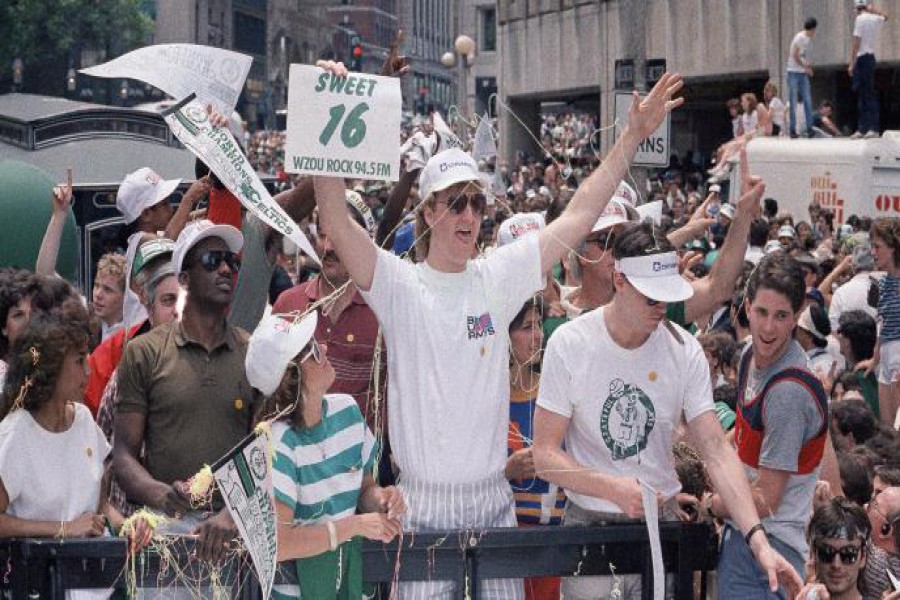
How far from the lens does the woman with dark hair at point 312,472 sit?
186 inches

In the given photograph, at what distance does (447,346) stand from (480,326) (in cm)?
16

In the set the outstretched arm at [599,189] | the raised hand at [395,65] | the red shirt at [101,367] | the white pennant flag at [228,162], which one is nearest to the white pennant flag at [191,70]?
the white pennant flag at [228,162]

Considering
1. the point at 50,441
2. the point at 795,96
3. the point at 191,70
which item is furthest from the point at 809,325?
the point at 795,96

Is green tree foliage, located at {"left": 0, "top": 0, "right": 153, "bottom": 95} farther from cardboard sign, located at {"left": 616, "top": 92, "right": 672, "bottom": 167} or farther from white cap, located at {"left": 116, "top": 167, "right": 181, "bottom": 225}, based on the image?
white cap, located at {"left": 116, "top": 167, "right": 181, "bottom": 225}

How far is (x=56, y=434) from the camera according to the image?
5.19m

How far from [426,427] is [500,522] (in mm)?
431

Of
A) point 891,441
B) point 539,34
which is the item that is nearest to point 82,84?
point 539,34

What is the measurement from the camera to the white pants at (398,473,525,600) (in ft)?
16.4

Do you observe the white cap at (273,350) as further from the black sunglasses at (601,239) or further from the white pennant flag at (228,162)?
the black sunglasses at (601,239)

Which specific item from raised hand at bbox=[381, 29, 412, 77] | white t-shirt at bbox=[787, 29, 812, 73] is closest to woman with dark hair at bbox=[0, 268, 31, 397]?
raised hand at bbox=[381, 29, 412, 77]

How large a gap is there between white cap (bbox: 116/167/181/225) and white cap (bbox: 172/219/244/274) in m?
2.63

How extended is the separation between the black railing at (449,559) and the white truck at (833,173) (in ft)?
49.0

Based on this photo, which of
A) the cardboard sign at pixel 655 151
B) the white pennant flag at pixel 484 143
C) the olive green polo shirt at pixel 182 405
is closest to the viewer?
the olive green polo shirt at pixel 182 405

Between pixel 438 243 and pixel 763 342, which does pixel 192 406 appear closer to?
pixel 438 243
